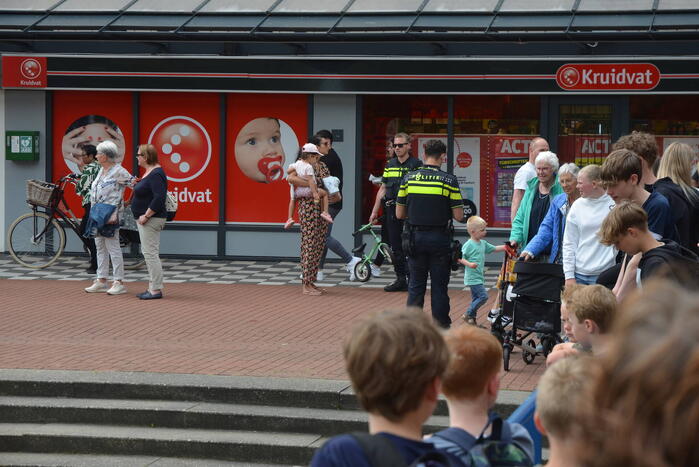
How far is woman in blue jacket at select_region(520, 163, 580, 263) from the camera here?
324 inches

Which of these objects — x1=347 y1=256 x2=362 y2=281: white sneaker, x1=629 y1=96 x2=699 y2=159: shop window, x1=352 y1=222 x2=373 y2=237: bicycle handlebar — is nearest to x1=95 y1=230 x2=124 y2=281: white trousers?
x1=347 y1=256 x2=362 y2=281: white sneaker

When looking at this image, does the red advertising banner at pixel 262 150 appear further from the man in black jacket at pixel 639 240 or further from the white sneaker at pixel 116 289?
the man in black jacket at pixel 639 240

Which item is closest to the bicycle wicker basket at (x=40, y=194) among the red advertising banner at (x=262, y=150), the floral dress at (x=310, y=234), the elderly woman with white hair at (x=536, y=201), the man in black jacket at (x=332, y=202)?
the red advertising banner at (x=262, y=150)

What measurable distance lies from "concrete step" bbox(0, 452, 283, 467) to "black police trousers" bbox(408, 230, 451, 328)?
300 cm

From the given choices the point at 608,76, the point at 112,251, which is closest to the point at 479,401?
the point at 112,251

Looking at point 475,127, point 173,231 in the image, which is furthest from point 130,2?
point 475,127

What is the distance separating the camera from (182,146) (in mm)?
16250

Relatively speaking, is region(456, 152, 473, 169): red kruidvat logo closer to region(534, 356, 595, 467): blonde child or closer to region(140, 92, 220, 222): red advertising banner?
region(140, 92, 220, 222): red advertising banner

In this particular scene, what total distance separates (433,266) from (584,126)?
21.1 feet

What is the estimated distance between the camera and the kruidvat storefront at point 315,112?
14867 millimetres

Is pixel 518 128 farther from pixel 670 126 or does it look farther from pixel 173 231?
pixel 173 231

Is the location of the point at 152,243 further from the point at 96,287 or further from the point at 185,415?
the point at 185,415

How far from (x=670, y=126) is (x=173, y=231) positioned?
7.26 meters

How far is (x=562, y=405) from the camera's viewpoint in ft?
8.43
